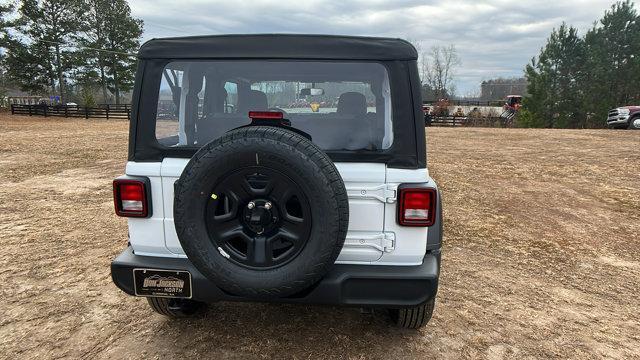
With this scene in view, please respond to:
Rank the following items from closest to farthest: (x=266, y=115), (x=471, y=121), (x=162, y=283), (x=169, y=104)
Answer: (x=266, y=115)
(x=162, y=283)
(x=169, y=104)
(x=471, y=121)

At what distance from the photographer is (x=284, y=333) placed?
2867 mm

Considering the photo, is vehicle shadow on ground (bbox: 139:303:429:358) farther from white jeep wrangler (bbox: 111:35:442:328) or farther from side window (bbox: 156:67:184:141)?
side window (bbox: 156:67:184:141)

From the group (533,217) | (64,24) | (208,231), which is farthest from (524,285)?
(64,24)

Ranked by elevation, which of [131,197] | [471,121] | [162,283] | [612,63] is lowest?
[162,283]

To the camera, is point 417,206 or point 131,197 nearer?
point 417,206

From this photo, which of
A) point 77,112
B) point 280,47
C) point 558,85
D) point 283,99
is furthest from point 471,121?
point 280,47

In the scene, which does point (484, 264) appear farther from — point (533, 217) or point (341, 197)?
point (341, 197)

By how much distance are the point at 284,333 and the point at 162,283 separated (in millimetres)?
913

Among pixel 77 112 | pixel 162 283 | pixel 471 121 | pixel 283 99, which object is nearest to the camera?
pixel 162 283

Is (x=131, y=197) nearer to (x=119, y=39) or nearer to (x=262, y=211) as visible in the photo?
(x=262, y=211)

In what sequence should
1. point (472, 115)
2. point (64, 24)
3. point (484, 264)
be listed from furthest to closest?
1. point (64, 24)
2. point (472, 115)
3. point (484, 264)

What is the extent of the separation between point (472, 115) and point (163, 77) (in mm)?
37600

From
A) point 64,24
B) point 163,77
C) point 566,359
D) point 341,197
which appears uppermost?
point 64,24

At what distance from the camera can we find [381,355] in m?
2.65
